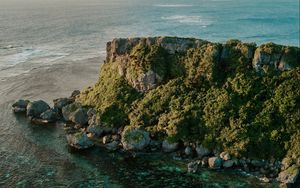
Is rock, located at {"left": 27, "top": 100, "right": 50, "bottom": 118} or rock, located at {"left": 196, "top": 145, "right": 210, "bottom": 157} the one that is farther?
Result: rock, located at {"left": 27, "top": 100, "right": 50, "bottom": 118}

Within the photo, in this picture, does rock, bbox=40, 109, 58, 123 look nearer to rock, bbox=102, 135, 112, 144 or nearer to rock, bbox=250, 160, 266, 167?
rock, bbox=102, 135, 112, 144

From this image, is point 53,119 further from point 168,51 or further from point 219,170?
point 219,170

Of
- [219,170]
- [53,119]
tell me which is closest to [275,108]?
[219,170]

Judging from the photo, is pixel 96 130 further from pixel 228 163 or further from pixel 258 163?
pixel 258 163

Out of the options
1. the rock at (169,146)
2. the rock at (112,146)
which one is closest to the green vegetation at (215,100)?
the rock at (169,146)

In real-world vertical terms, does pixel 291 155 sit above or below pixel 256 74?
below

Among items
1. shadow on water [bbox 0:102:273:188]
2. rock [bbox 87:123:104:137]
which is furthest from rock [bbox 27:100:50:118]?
rock [bbox 87:123:104:137]

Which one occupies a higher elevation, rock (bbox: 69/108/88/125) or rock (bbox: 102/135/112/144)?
rock (bbox: 69/108/88/125)
